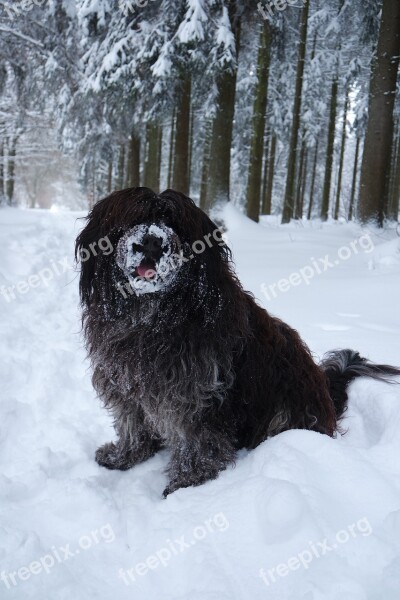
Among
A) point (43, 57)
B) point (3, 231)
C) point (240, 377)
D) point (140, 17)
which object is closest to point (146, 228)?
point (240, 377)

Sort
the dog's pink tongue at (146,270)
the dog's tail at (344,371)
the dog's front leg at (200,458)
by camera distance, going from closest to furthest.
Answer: the dog's pink tongue at (146,270) → the dog's front leg at (200,458) → the dog's tail at (344,371)

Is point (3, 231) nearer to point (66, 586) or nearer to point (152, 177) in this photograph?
point (152, 177)

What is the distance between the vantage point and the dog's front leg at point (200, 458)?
239 cm

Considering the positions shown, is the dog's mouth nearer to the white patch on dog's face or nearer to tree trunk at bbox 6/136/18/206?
the white patch on dog's face

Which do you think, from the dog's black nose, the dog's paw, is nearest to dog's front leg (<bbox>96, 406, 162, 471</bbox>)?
the dog's paw

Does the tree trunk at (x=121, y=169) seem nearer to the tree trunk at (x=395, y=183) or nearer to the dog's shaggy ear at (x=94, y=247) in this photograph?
the tree trunk at (x=395, y=183)

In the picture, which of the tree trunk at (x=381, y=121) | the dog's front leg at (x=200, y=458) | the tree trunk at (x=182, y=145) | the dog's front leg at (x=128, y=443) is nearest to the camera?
the dog's front leg at (x=200, y=458)

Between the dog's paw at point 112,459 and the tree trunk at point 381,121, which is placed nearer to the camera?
the dog's paw at point 112,459

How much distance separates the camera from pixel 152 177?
14.2m

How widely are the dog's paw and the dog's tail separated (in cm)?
143

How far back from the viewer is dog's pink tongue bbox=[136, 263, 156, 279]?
2.05 meters

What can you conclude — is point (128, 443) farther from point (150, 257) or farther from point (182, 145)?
point (182, 145)

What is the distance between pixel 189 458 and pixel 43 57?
12.4m

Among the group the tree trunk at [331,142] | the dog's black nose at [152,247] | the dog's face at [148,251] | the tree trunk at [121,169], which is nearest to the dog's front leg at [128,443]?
the dog's face at [148,251]
